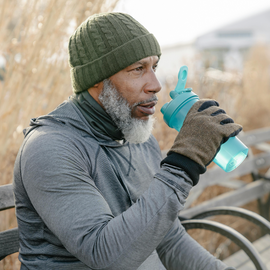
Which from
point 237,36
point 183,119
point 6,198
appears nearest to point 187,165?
point 183,119

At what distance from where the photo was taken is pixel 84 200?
3.56 ft

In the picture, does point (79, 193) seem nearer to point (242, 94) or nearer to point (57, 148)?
point (57, 148)

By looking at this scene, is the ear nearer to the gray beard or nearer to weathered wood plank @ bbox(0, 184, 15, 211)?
the gray beard

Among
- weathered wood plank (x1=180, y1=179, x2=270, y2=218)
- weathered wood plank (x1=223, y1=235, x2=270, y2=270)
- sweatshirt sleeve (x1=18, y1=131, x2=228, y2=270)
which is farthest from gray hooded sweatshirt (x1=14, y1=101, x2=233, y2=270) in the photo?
weathered wood plank (x1=180, y1=179, x2=270, y2=218)

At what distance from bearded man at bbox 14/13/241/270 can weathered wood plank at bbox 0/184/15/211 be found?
298mm

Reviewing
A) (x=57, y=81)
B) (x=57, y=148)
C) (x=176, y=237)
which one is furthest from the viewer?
(x=57, y=81)

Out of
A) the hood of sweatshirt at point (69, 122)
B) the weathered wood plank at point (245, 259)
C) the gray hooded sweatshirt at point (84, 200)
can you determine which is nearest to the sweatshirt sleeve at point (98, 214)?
the gray hooded sweatshirt at point (84, 200)

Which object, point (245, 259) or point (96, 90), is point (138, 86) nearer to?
point (96, 90)

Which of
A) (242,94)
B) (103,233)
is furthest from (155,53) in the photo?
(242,94)

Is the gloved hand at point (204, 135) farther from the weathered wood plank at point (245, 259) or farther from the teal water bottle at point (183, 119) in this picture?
the weathered wood plank at point (245, 259)

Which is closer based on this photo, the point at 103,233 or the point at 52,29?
the point at 103,233

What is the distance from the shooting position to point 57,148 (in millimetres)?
1170

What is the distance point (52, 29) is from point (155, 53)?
0.99m

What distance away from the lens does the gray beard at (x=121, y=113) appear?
1458 millimetres
